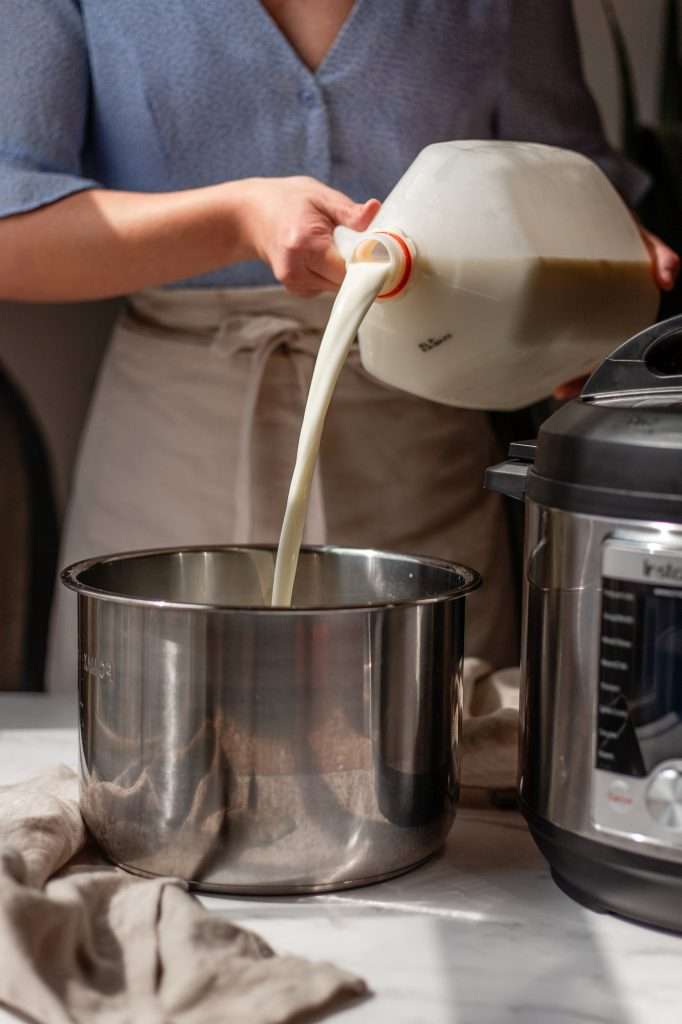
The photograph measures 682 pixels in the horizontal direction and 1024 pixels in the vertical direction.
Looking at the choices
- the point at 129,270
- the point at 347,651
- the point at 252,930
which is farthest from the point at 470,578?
the point at 129,270

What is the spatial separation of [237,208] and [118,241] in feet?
0.45

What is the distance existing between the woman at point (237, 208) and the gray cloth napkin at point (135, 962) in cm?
51

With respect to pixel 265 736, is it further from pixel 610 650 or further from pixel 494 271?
pixel 494 271

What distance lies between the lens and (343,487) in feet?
4.15

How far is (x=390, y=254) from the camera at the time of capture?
31.6 inches

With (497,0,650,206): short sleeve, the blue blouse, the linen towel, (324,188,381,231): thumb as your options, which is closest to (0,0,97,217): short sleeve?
the blue blouse

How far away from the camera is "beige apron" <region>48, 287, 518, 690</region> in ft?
4.02

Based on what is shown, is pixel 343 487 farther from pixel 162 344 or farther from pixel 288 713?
pixel 288 713

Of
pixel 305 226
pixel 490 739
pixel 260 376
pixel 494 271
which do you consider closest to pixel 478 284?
pixel 494 271

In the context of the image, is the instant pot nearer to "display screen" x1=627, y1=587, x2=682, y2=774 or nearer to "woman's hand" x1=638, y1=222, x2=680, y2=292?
"display screen" x1=627, y1=587, x2=682, y2=774

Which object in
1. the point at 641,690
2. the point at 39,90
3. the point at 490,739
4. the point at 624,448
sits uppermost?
the point at 39,90

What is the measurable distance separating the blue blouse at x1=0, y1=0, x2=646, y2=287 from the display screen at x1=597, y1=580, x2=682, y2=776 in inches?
26.2

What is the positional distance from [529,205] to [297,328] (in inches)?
14.8

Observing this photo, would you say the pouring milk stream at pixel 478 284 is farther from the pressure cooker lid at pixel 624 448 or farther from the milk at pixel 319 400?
the pressure cooker lid at pixel 624 448
